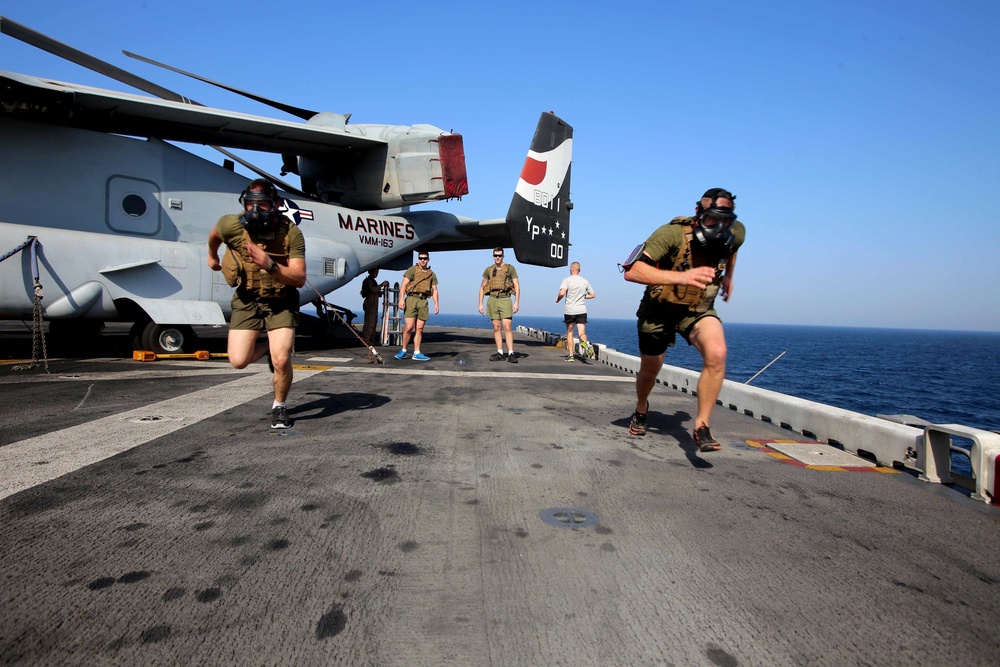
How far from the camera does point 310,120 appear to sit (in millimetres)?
12883

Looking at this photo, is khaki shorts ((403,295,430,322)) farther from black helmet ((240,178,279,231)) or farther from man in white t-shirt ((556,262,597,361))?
black helmet ((240,178,279,231))

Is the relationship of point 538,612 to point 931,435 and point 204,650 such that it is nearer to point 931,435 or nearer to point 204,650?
point 204,650

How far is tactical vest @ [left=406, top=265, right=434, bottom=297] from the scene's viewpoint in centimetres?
996

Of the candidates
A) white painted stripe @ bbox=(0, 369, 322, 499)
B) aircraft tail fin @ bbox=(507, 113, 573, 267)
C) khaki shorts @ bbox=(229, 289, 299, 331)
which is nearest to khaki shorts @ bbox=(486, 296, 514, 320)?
aircraft tail fin @ bbox=(507, 113, 573, 267)

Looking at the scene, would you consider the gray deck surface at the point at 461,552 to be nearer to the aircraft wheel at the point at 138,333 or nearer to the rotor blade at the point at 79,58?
the aircraft wheel at the point at 138,333

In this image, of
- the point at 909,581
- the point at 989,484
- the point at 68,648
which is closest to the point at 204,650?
the point at 68,648

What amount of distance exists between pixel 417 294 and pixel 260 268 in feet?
19.4

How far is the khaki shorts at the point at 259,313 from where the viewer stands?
424 centimetres

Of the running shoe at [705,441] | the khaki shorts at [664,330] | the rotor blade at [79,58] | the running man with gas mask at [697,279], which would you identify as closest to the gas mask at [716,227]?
the running man with gas mask at [697,279]

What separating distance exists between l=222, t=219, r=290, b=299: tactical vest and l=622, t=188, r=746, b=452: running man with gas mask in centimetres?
261

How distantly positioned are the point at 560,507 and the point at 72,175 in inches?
382

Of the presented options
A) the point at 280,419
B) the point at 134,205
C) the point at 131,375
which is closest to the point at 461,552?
the point at 280,419

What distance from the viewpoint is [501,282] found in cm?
993

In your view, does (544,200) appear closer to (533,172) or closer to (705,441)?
(533,172)
